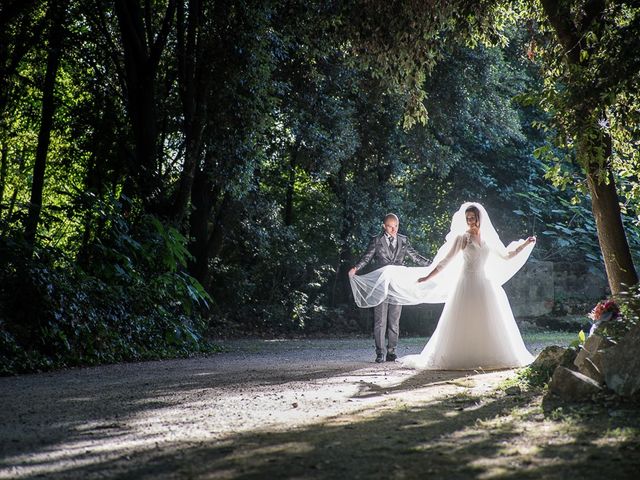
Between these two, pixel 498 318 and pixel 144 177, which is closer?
pixel 498 318

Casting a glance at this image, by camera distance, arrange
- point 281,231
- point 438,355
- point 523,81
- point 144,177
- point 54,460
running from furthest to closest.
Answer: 1. point 523,81
2. point 281,231
3. point 144,177
4. point 438,355
5. point 54,460

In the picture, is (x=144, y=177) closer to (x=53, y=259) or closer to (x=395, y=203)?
(x=53, y=259)

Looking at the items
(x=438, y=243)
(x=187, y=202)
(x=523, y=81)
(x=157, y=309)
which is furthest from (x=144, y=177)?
(x=523, y=81)

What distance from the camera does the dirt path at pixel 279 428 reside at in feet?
16.4

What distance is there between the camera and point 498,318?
12.5 m

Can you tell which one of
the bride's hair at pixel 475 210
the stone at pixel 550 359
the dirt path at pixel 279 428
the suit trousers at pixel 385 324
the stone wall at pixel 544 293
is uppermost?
the bride's hair at pixel 475 210

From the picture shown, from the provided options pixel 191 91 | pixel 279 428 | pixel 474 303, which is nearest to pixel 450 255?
pixel 474 303

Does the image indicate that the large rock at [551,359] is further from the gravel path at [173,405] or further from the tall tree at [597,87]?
the tall tree at [597,87]

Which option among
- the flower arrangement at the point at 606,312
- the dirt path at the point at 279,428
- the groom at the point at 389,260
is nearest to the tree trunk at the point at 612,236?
the flower arrangement at the point at 606,312

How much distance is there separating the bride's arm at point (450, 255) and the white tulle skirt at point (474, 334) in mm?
453

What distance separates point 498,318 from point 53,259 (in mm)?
7408

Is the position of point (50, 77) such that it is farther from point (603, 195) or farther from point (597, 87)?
point (597, 87)

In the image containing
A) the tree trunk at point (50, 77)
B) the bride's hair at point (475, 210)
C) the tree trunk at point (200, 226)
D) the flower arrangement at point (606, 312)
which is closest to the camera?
the flower arrangement at point (606, 312)

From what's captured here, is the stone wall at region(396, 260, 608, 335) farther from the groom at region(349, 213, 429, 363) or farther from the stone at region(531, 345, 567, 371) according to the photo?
the stone at region(531, 345, 567, 371)
